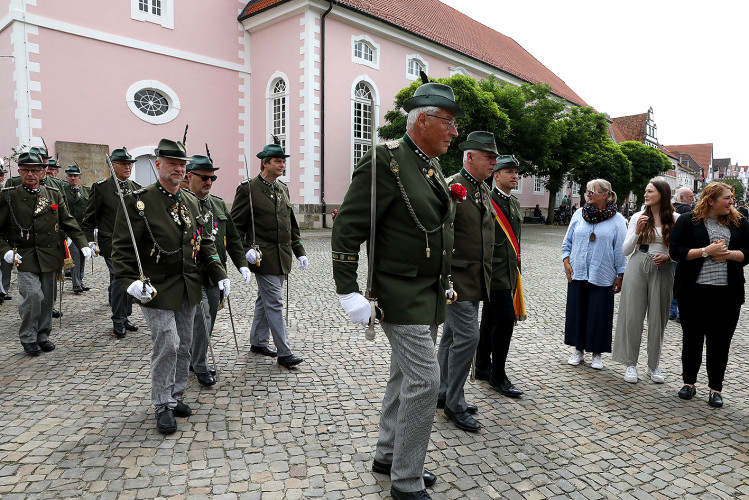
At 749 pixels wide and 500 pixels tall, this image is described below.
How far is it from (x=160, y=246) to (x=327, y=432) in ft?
5.81

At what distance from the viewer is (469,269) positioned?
363 centimetres

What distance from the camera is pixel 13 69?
640 inches

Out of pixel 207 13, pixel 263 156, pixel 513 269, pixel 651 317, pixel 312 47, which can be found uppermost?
pixel 207 13

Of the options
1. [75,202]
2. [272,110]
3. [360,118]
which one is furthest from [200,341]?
[360,118]

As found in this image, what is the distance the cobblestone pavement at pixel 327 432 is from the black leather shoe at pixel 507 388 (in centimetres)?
8

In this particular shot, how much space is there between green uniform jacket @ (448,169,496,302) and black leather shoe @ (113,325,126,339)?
4.21 metres

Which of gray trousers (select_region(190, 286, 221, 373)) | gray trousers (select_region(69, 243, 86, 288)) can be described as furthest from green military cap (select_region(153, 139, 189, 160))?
gray trousers (select_region(69, 243, 86, 288))

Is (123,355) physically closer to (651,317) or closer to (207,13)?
(651,317)

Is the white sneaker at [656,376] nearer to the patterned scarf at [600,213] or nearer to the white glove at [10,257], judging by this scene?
the patterned scarf at [600,213]

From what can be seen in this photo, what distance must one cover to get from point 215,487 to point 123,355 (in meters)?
2.90

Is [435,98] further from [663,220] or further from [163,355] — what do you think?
→ [663,220]

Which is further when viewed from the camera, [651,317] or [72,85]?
[72,85]

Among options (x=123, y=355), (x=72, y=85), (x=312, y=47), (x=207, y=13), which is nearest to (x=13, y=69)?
(x=72, y=85)

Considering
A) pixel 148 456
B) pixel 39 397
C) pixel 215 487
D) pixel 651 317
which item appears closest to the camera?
pixel 215 487
